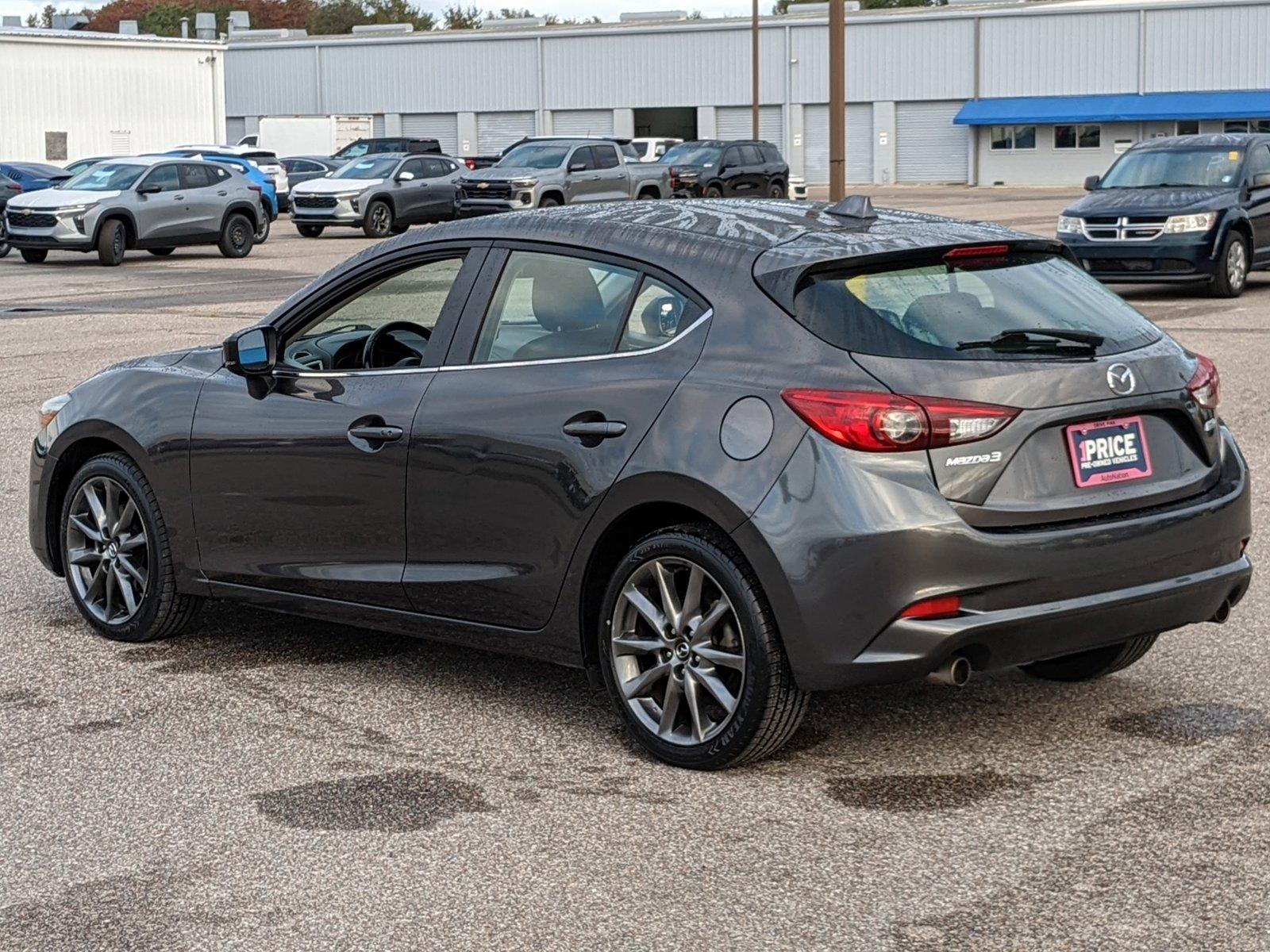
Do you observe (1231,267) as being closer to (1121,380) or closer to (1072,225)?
(1072,225)

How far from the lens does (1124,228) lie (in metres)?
20.5

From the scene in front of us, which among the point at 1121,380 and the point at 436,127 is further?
the point at 436,127

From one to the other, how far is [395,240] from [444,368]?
1.85 ft

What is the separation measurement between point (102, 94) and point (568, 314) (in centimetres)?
5635

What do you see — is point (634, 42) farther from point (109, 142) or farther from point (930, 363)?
point (930, 363)

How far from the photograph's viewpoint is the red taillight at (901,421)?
4.73m

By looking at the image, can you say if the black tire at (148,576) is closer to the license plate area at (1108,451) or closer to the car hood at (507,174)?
the license plate area at (1108,451)

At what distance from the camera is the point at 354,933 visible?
3979 millimetres

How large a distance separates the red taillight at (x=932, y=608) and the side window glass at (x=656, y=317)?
3.43 feet

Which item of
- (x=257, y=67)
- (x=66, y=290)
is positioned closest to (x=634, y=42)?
(x=257, y=67)

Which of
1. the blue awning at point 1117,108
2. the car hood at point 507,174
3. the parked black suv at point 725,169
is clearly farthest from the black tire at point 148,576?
the blue awning at point 1117,108

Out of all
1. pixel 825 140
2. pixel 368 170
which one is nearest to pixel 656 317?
pixel 368 170

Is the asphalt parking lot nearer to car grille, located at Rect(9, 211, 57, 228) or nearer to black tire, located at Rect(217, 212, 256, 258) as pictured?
car grille, located at Rect(9, 211, 57, 228)

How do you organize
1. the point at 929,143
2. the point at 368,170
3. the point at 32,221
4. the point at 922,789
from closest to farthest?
the point at 922,789, the point at 32,221, the point at 368,170, the point at 929,143
